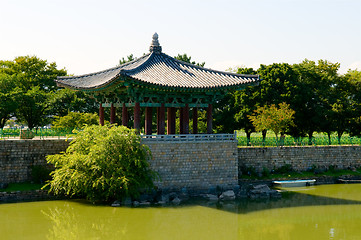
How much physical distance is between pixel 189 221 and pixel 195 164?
199 inches

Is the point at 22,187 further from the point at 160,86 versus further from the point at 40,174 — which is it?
the point at 160,86

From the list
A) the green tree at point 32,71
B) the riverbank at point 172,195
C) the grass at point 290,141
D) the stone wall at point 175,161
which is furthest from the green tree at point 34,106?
the grass at point 290,141

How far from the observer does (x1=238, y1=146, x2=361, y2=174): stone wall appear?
27.3m

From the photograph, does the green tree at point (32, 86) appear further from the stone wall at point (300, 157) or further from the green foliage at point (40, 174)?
the stone wall at point (300, 157)

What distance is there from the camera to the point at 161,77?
74.2 feet

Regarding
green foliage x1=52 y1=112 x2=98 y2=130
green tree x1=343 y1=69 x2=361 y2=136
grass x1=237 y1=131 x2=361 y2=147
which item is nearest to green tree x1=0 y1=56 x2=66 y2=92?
green foliage x1=52 y1=112 x2=98 y2=130

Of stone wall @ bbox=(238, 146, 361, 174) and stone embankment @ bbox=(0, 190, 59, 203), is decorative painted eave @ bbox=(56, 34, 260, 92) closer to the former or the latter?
stone wall @ bbox=(238, 146, 361, 174)

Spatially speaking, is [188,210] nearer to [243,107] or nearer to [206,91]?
[206,91]

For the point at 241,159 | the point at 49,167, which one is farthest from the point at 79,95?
the point at 241,159

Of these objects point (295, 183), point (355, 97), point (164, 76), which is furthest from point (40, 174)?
point (355, 97)

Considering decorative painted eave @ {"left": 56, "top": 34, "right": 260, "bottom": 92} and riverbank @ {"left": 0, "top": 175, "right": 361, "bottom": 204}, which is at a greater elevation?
decorative painted eave @ {"left": 56, "top": 34, "right": 260, "bottom": 92}

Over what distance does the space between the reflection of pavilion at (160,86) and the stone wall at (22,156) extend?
3893mm

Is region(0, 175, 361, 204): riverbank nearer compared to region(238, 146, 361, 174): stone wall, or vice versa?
region(0, 175, 361, 204): riverbank

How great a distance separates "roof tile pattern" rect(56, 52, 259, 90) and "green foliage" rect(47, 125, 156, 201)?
3.16m
